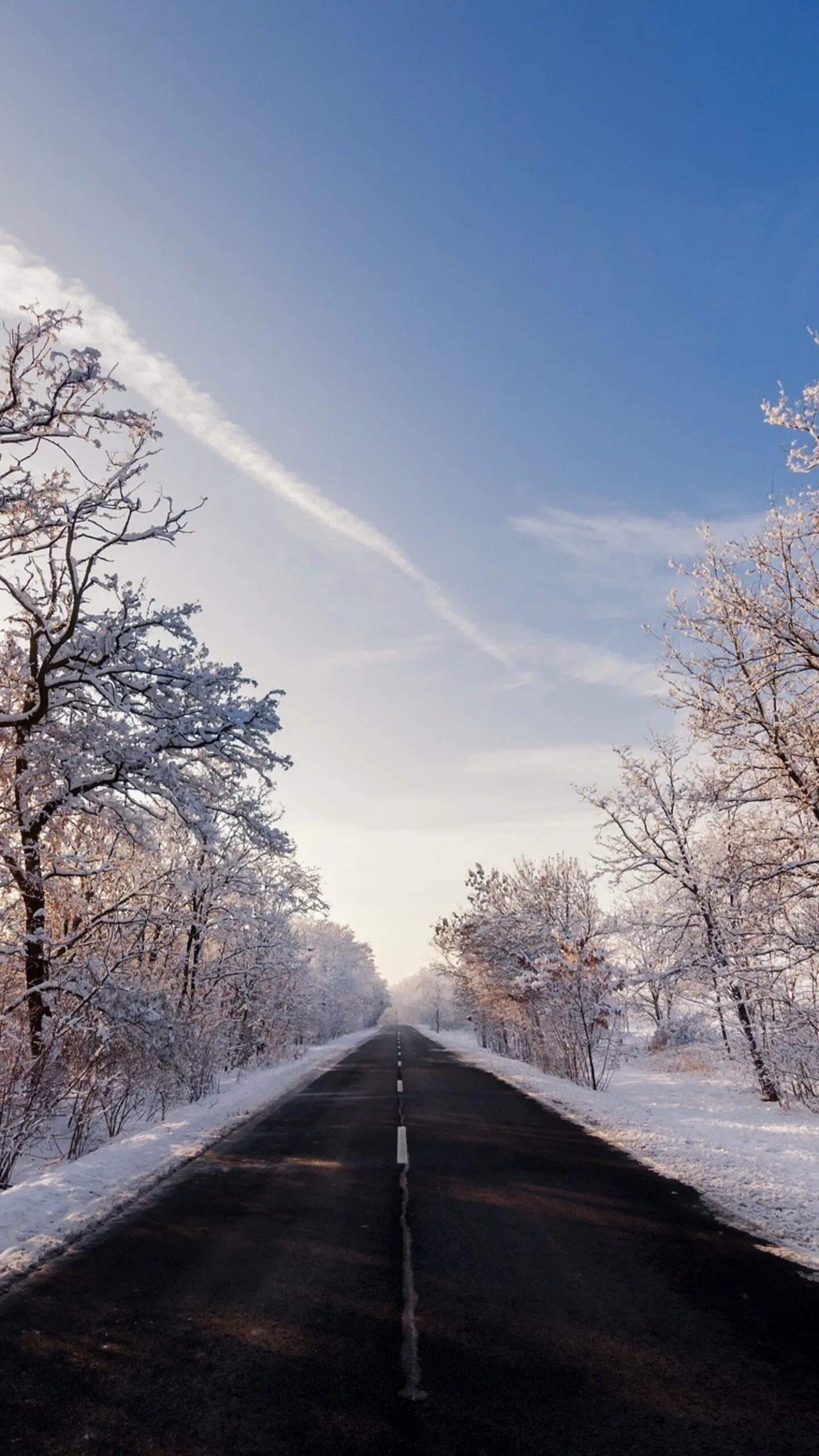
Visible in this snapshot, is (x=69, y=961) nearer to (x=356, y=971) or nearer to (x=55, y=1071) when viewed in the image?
(x=55, y=1071)

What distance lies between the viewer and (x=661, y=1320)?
443 centimetres

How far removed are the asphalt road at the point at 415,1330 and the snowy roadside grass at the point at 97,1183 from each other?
0.29m

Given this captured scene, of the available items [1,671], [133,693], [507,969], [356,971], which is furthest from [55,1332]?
[356,971]

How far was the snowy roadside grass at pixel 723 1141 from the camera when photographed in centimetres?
669

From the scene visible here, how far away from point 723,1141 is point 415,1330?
8343 mm

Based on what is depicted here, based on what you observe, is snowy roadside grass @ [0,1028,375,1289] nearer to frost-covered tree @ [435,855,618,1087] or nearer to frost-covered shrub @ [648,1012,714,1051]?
frost-covered tree @ [435,855,618,1087]

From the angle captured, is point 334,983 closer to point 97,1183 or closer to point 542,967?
point 542,967

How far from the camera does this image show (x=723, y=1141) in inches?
426

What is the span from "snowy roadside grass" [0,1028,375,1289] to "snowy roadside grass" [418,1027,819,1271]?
18.4 ft

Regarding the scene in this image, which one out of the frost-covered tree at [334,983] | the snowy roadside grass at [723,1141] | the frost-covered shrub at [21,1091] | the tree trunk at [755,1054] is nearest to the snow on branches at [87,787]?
the frost-covered shrub at [21,1091]

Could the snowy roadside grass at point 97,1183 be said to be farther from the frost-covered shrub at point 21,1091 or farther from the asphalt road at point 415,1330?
the frost-covered shrub at point 21,1091

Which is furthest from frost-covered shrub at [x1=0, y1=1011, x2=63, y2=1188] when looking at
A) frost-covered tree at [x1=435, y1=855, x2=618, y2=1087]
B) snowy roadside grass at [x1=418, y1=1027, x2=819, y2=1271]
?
frost-covered tree at [x1=435, y1=855, x2=618, y2=1087]

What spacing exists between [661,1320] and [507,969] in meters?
22.3

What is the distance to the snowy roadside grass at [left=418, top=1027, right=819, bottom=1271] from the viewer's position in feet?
21.9
